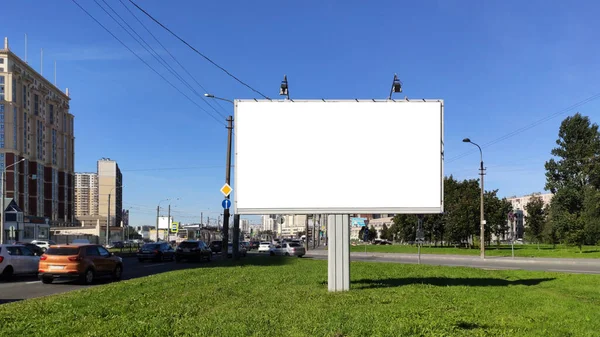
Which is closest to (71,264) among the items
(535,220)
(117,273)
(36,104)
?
(117,273)

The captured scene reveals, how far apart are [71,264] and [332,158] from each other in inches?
432

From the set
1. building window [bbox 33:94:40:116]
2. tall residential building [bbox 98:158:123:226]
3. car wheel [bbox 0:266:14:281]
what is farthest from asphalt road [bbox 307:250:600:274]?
tall residential building [bbox 98:158:123:226]

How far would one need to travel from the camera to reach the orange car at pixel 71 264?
1770 centimetres

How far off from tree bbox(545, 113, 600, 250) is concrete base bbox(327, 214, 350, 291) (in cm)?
6141

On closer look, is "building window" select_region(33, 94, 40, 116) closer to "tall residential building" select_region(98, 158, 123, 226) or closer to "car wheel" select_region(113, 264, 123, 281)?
"tall residential building" select_region(98, 158, 123, 226)

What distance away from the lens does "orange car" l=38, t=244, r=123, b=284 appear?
17.7 meters

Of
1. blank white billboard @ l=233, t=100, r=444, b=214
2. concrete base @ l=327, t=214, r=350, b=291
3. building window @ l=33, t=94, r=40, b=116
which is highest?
building window @ l=33, t=94, r=40, b=116

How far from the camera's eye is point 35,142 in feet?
392

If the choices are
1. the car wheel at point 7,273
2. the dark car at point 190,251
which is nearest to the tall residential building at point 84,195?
the dark car at point 190,251

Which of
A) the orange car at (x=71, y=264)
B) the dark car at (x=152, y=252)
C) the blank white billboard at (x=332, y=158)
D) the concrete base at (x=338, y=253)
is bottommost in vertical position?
the dark car at (x=152, y=252)

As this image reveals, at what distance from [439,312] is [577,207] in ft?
242

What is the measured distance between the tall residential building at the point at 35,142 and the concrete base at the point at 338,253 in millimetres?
97936

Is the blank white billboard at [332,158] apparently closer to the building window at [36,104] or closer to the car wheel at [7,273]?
the car wheel at [7,273]

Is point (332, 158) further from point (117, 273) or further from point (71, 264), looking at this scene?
point (117, 273)
